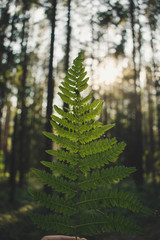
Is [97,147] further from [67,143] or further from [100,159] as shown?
[67,143]

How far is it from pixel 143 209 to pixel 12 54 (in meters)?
9.98

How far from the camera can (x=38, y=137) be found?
78.5ft

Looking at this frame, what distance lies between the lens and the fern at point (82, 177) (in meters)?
0.96

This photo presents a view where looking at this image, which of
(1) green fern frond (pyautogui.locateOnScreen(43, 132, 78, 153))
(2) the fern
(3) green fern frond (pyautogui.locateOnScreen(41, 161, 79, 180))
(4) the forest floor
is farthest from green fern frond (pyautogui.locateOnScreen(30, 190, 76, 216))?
(4) the forest floor

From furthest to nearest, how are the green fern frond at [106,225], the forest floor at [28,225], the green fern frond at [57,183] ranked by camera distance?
1. the forest floor at [28,225]
2. the green fern frond at [57,183]
3. the green fern frond at [106,225]

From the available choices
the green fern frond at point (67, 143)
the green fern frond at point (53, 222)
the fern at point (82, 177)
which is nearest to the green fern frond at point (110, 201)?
the fern at point (82, 177)

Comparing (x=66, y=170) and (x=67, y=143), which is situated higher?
(x=67, y=143)

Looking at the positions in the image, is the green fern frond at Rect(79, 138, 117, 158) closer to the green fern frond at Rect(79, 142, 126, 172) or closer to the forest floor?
the green fern frond at Rect(79, 142, 126, 172)

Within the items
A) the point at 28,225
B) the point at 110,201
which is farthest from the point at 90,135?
the point at 28,225

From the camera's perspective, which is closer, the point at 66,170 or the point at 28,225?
the point at 66,170

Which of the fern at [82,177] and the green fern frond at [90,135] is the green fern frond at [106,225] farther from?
the green fern frond at [90,135]

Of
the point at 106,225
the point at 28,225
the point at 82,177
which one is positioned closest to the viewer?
the point at 106,225

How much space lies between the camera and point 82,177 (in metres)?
1.06

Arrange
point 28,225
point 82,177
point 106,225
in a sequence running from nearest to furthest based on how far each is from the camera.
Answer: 1. point 106,225
2. point 82,177
3. point 28,225
